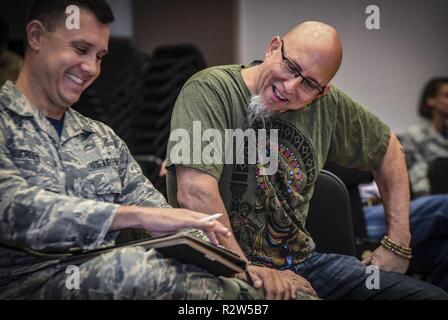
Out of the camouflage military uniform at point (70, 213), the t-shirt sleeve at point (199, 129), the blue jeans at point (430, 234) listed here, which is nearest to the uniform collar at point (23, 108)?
the camouflage military uniform at point (70, 213)

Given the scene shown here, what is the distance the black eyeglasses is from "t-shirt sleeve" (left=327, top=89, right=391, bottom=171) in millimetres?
247

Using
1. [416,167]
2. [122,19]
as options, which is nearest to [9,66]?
[122,19]

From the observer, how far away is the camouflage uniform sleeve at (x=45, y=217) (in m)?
1.39

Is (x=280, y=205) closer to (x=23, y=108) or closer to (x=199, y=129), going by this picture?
(x=199, y=129)

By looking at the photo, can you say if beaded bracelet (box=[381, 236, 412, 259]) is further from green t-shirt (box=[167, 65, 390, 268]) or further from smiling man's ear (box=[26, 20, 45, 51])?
smiling man's ear (box=[26, 20, 45, 51])

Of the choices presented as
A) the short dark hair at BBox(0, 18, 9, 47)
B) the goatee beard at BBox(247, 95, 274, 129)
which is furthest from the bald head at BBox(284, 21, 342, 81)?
the short dark hair at BBox(0, 18, 9, 47)

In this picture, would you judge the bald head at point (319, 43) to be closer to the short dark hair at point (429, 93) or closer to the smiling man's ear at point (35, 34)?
the smiling man's ear at point (35, 34)

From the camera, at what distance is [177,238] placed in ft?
4.53

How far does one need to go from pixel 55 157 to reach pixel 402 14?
1.56m

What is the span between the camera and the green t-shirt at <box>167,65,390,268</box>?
6.00 feet

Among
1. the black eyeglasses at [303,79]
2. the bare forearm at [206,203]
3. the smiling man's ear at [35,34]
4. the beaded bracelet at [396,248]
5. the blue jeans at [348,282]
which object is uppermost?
the smiling man's ear at [35,34]

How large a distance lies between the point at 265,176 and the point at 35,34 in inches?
29.6
